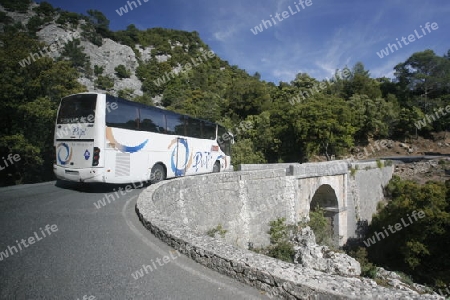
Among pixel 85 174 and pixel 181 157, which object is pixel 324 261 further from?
pixel 85 174

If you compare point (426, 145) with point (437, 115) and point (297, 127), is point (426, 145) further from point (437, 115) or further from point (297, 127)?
point (297, 127)

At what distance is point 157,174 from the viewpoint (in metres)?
10.4

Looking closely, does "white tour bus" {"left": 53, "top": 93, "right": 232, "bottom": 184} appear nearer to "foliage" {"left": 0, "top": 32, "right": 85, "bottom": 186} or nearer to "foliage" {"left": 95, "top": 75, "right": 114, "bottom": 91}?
"foliage" {"left": 0, "top": 32, "right": 85, "bottom": 186}

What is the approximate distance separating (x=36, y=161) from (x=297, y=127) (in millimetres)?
22265

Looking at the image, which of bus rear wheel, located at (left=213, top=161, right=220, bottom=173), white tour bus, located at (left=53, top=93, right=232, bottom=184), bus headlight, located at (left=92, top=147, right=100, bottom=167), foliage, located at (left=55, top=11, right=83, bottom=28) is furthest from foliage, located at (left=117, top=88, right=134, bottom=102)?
bus headlight, located at (left=92, top=147, right=100, bottom=167)

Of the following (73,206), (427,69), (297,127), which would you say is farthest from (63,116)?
(427,69)

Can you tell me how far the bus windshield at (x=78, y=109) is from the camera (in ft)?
25.9

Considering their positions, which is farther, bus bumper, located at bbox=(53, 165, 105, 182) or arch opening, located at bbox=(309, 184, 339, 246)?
arch opening, located at bbox=(309, 184, 339, 246)

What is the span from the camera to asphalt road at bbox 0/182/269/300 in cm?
300

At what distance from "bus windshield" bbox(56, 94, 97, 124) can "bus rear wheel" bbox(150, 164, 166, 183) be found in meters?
3.15

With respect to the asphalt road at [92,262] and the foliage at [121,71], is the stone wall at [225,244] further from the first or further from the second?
the foliage at [121,71]

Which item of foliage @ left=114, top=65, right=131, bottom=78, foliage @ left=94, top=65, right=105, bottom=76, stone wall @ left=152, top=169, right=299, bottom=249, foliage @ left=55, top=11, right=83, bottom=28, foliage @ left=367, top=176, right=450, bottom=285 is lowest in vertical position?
foliage @ left=367, top=176, right=450, bottom=285

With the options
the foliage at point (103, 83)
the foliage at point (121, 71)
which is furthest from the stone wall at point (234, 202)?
the foliage at point (121, 71)

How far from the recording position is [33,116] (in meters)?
14.8
